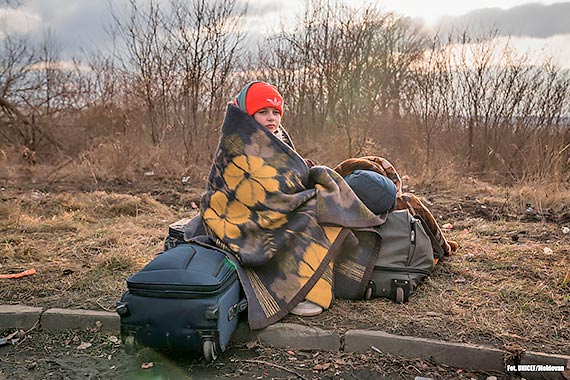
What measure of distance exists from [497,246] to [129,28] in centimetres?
953

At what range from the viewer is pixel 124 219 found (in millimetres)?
6059

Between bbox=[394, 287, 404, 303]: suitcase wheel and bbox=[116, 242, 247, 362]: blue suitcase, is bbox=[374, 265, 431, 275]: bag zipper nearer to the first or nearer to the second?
bbox=[394, 287, 404, 303]: suitcase wheel

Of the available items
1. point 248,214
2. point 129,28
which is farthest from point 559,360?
point 129,28

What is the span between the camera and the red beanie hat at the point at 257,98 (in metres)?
3.42

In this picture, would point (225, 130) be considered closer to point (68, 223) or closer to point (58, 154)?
point (68, 223)

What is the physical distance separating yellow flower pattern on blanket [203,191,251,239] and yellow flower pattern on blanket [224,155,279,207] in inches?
2.7

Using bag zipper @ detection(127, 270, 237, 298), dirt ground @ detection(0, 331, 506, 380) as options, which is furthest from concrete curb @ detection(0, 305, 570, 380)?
bag zipper @ detection(127, 270, 237, 298)

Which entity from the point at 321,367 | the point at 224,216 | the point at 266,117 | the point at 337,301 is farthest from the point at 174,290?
the point at 266,117

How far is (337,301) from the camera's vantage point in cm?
339

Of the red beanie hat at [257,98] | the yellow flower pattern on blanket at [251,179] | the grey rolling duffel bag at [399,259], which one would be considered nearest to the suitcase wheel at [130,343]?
the yellow flower pattern on blanket at [251,179]

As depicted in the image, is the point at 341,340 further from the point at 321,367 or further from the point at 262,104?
the point at 262,104

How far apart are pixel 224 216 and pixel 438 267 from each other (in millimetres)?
1825

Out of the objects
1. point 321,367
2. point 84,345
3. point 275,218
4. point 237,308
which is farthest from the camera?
point 275,218

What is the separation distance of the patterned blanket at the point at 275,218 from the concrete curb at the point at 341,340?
A: 0.14 m
